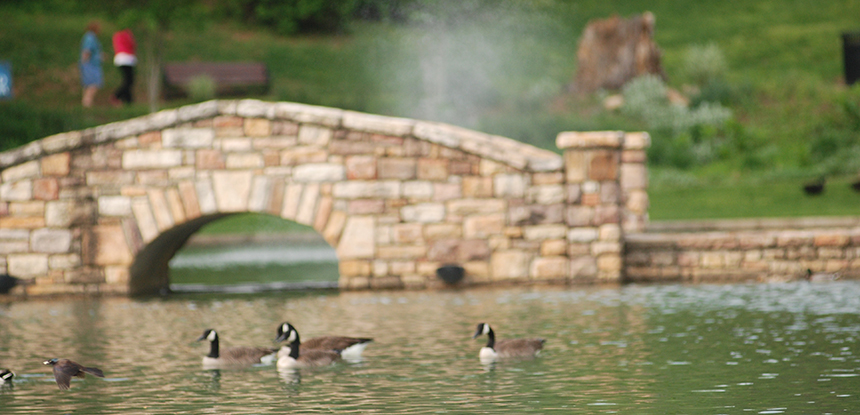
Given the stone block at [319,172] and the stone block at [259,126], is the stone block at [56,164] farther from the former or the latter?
the stone block at [319,172]

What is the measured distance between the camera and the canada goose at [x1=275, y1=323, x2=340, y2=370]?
831 centimetres

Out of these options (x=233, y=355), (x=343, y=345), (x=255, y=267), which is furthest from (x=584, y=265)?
(x=255, y=267)

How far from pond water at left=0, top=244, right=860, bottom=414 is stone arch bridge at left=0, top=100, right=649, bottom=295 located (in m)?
0.53

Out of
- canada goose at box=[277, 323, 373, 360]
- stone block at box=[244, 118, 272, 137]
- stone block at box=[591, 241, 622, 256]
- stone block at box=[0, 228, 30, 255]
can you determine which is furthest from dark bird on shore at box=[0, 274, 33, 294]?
stone block at box=[591, 241, 622, 256]

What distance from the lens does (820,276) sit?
44.5 ft

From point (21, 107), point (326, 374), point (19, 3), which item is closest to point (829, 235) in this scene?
point (326, 374)

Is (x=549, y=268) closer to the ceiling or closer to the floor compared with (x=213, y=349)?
closer to the ceiling

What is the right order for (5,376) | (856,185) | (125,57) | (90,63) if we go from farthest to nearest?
(90,63) → (125,57) → (856,185) → (5,376)

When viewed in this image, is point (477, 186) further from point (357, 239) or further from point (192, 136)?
point (192, 136)

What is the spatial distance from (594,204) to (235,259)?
7.99 metres

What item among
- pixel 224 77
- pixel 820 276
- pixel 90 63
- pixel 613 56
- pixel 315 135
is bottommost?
pixel 820 276

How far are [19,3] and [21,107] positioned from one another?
48.3 ft

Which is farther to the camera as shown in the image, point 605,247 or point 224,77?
point 224,77

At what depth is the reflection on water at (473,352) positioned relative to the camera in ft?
22.4
